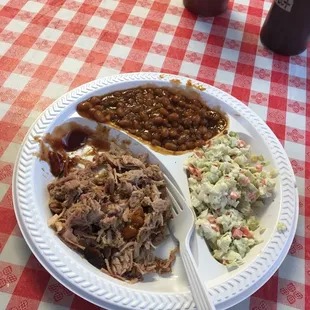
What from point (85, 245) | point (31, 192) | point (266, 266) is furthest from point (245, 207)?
point (31, 192)

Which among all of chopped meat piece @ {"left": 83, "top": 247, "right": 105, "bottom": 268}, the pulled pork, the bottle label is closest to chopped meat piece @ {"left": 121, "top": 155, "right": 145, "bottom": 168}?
the pulled pork

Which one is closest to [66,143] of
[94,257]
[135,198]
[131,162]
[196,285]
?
[131,162]

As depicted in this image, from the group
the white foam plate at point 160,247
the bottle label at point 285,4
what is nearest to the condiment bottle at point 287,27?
the bottle label at point 285,4

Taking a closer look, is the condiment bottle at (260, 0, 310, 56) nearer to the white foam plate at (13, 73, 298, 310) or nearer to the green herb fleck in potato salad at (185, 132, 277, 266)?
the white foam plate at (13, 73, 298, 310)

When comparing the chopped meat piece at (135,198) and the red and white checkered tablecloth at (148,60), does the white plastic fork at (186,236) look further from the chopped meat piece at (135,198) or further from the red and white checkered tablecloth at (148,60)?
the red and white checkered tablecloth at (148,60)

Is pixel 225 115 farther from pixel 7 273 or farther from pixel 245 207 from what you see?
pixel 7 273
